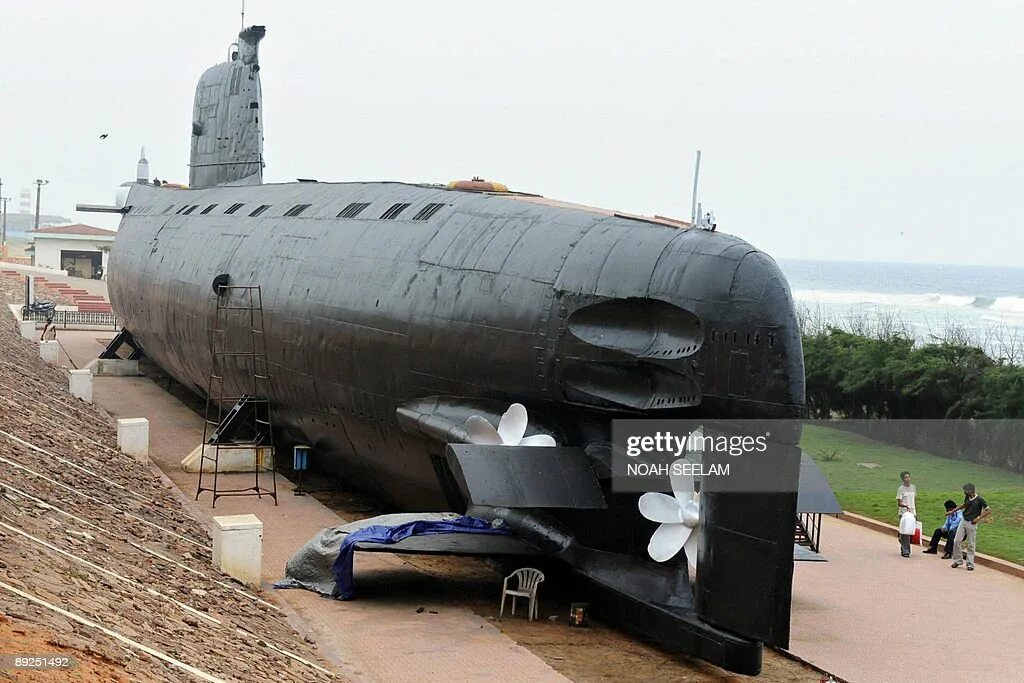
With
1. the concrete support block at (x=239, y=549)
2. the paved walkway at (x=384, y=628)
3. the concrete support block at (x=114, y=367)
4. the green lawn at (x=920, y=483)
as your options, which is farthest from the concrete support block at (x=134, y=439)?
the concrete support block at (x=114, y=367)

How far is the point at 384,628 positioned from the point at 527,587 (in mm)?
1815

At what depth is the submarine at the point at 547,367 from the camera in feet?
39.4

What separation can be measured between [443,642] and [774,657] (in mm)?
3677

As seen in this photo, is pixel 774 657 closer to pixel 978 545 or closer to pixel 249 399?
pixel 978 545

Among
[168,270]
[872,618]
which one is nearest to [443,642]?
[872,618]

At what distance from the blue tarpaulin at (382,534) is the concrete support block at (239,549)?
3.22 feet

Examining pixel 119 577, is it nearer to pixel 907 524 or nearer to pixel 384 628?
pixel 384 628

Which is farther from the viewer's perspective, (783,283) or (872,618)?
(872,618)

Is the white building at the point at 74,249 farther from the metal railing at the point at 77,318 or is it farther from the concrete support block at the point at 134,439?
the concrete support block at the point at 134,439

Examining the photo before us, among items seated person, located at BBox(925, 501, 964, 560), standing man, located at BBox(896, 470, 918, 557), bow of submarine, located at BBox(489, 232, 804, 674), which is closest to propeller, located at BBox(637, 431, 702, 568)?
bow of submarine, located at BBox(489, 232, 804, 674)

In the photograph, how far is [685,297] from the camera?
12680mm

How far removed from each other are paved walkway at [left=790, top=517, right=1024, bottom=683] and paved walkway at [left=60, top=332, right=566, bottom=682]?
366cm

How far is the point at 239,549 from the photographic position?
14180mm

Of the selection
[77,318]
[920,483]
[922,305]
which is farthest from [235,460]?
[922,305]
